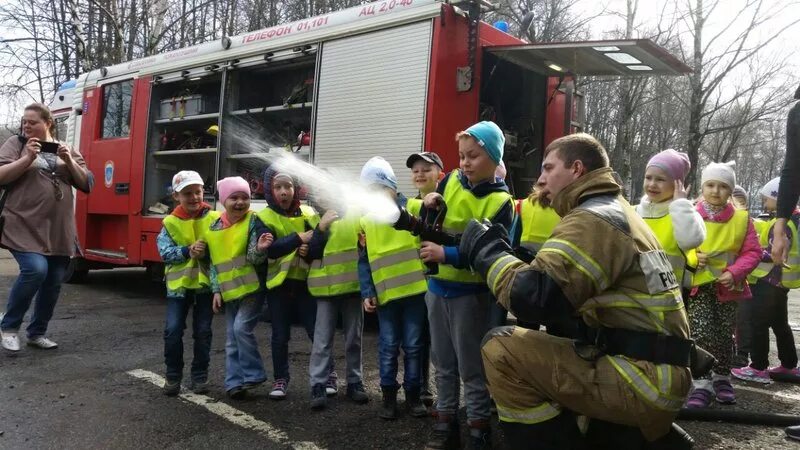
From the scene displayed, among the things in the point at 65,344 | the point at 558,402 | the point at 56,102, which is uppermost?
the point at 56,102

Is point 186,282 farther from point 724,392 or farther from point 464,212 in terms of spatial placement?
Answer: point 724,392

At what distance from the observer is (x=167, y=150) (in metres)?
8.77

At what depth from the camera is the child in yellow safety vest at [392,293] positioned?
381cm

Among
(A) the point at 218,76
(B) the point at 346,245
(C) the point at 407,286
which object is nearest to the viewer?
(C) the point at 407,286

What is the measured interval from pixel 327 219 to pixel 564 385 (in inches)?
85.7

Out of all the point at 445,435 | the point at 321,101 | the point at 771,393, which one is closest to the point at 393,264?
the point at 445,435

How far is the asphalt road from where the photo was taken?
11.1 ft

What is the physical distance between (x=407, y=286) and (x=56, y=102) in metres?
10.0

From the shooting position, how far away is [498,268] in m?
2.35

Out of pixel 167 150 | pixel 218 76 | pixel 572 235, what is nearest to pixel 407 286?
pixel 572 235

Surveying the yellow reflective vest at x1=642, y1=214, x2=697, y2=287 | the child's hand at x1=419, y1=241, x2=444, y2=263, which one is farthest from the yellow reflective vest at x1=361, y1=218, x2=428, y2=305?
the yellow reflective vest at x1=642, y1=214, x2=697, y2=287

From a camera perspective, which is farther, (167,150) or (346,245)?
(167,150)

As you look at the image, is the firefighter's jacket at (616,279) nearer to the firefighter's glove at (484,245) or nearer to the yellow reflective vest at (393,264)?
the firefighter's glove at (484,245)

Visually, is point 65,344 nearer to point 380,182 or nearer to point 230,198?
point 230,198
